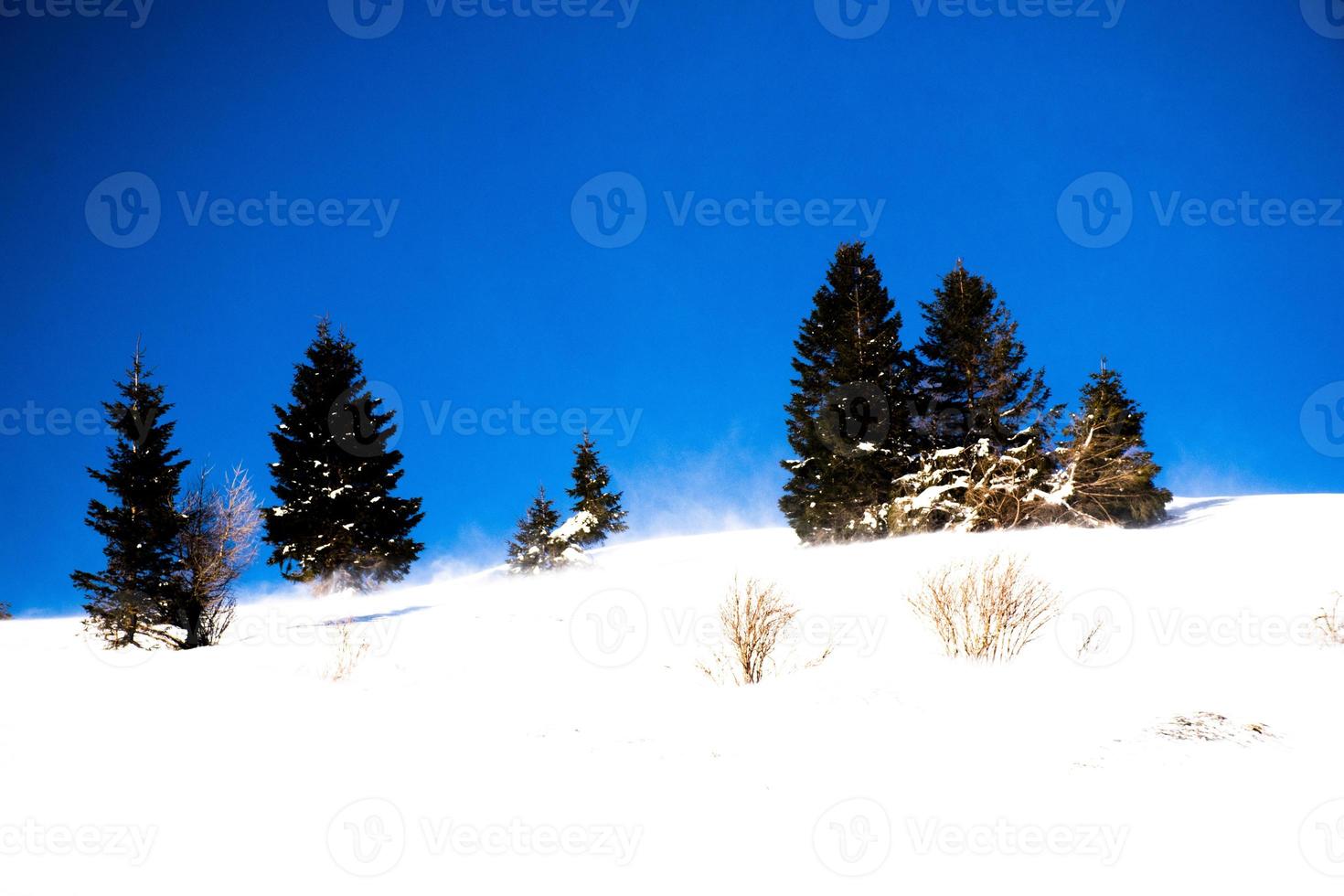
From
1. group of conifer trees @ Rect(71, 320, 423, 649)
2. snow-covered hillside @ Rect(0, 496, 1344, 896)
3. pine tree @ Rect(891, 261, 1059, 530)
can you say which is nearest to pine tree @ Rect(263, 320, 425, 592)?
group of conifer trees @ Rect(71, 320, 423, 649)

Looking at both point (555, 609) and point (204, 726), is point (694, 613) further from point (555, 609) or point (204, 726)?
point (204, 726)

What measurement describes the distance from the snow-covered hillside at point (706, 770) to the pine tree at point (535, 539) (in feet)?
69.4

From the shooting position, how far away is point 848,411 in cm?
2128

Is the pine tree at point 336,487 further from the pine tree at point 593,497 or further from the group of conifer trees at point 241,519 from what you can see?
the pine tree at point 593,497

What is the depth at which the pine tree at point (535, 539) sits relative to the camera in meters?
28.8

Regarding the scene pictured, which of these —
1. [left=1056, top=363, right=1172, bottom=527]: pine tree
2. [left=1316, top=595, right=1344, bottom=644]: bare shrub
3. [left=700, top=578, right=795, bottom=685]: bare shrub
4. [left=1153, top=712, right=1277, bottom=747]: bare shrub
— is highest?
[left=1056, top=363, right=1172, bottom=527]: pine tree

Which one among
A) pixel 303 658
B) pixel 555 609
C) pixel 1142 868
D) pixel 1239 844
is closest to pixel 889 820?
pixel 1142 868

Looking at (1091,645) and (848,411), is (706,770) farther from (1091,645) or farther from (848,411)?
(848,411)

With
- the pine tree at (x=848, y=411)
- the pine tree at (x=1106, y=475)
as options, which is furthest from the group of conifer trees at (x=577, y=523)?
the pine tree at (x=1106, y=475)

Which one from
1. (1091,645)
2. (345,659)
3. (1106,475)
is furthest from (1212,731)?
(1106,475)

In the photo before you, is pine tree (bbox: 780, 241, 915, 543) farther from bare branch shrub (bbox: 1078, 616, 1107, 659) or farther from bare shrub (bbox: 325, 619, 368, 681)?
bare shrub (bbox: 325, 619, 368, 681)

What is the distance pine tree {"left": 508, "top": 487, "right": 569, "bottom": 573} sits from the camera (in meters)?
28.8

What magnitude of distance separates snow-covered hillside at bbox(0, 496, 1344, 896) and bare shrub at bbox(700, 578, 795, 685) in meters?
0.41

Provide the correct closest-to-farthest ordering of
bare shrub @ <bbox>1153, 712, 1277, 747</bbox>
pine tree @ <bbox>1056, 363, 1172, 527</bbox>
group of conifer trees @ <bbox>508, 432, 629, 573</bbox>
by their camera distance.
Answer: bare shrub @ <bbox>1153, 712, 1277, 747</bbox> → pine tree @ <bbox>1056, 363, 1172, 527</bbox> → group of conifer trees @ <bbox>508, 432, 629, 573</bbox>
